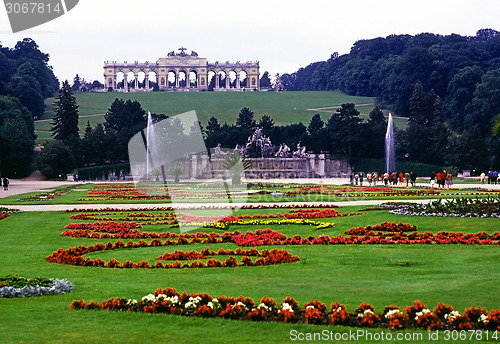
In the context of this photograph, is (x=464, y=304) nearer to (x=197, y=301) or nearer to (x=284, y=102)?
(x=197, y=301)

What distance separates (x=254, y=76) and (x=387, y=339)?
582 feet

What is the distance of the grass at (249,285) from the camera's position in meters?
11.0

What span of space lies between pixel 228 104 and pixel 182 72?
158ft

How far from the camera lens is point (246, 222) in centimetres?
2727

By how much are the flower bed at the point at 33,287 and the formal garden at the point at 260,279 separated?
2cm

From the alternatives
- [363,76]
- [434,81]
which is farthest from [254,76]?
[434,81]

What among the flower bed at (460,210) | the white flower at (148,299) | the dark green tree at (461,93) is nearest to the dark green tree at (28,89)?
the dark green tree at (461,93)

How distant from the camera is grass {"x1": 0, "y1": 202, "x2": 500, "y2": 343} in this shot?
11.0 m

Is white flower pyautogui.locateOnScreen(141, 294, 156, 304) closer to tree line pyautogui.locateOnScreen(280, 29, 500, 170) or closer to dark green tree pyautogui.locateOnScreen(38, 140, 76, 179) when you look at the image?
tree line pyautogui.locateOnScreen(280, 29, 500, 170)

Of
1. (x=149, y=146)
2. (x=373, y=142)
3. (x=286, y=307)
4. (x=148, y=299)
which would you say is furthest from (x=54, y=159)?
(x=286, y=307)

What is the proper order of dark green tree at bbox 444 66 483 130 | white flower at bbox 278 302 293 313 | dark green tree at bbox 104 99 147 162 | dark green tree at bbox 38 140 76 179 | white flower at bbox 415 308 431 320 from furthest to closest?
1. dark green tree at bbox 444 66 483 130
2. dark green tree at bbox 104 99 147 162
3. dark green tree at bbox 38 140 76 179
4. white flower at bbox 278 302 293 313
5. white flower at bbox 415 308 431 320

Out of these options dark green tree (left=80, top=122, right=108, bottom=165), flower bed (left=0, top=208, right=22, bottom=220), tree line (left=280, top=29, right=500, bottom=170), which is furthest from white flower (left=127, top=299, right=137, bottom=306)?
dark green tree (left=80, top=122, right=108, bottom=165)

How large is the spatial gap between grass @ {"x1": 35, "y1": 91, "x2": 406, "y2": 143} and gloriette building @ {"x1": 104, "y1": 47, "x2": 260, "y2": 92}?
2362cm

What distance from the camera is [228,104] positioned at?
458 ft
